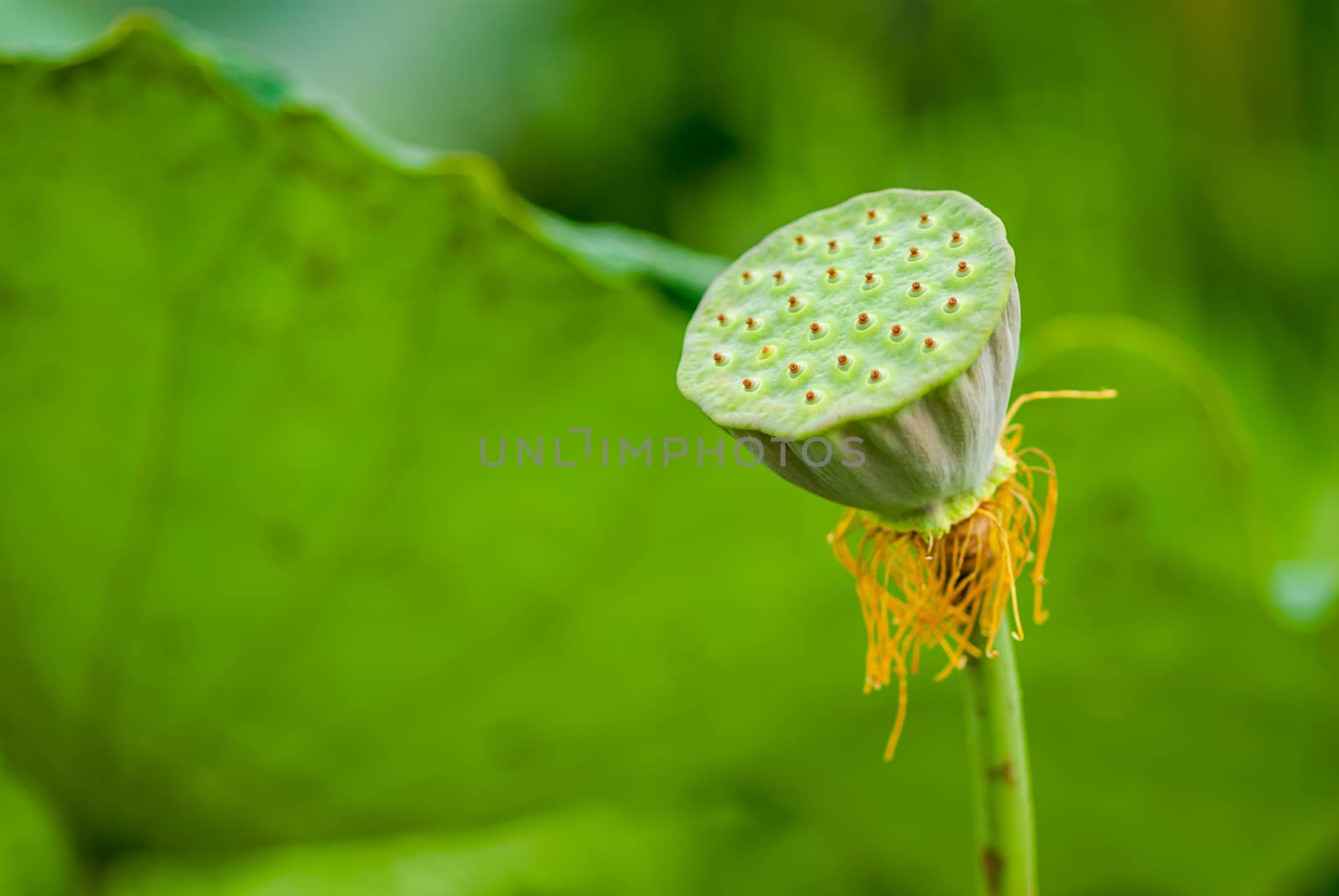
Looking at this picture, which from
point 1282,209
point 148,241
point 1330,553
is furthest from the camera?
point 1282,209

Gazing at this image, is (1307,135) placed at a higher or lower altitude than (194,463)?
higher

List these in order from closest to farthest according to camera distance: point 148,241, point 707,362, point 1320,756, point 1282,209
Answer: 1. point 707,362
2. point 148,241
3. point 1320,756
4. point 1282,209

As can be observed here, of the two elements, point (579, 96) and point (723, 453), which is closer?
point (723, 453)

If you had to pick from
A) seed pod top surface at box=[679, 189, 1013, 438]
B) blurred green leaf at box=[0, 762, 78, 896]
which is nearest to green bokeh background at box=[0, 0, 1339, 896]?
blurred green leaf at box=[0, 762, 78, 896]

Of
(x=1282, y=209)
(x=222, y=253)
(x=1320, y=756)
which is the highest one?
(x=1282, y=209)

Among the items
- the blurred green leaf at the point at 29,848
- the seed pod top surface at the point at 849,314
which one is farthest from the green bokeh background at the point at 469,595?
the seed pod top surface at the point at 849,314

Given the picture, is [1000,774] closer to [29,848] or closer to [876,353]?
[876,353]

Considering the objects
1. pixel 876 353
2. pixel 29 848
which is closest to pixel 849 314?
pixel 876 353

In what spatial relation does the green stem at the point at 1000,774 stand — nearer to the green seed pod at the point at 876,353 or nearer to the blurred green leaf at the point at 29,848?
the green seed pod at the point at 876,353

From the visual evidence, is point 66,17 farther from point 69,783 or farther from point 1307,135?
point 1307,135

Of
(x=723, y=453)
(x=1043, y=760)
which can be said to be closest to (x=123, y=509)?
(x=723, y=453)
